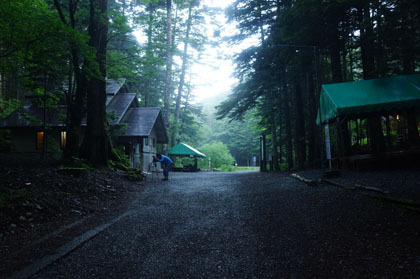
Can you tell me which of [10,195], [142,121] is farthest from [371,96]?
[142,121]

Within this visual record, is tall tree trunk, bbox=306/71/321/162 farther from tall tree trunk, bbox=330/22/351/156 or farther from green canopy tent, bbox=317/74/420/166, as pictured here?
green canopy tent, bbox=317/74/420/166

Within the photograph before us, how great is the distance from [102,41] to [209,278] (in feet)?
40.4

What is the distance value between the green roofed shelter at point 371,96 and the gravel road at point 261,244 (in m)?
5.42

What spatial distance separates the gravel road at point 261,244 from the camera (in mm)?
3453

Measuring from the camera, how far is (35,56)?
28.0 ft

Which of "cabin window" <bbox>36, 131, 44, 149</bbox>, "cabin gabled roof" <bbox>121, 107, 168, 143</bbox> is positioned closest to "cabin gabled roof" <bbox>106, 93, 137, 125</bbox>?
"cabin gabled roof" <bbox>121, 107, 168, 143</bbox>

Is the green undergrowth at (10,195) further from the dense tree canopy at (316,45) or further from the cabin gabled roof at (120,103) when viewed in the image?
the cabin gabled roof at (120,103)

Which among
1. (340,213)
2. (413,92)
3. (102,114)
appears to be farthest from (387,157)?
(102,114)

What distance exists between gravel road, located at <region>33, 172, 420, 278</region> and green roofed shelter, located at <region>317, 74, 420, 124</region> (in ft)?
17.8

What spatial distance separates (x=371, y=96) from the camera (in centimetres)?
1138

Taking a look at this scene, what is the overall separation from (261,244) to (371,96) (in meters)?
9.69

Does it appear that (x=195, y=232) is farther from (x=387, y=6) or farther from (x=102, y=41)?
(x=102, y=41)

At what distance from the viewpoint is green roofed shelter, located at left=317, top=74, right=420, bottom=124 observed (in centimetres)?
1090

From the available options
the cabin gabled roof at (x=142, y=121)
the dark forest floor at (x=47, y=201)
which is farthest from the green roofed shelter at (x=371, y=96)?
the cabin gabled roof at (x=142, y=121)
